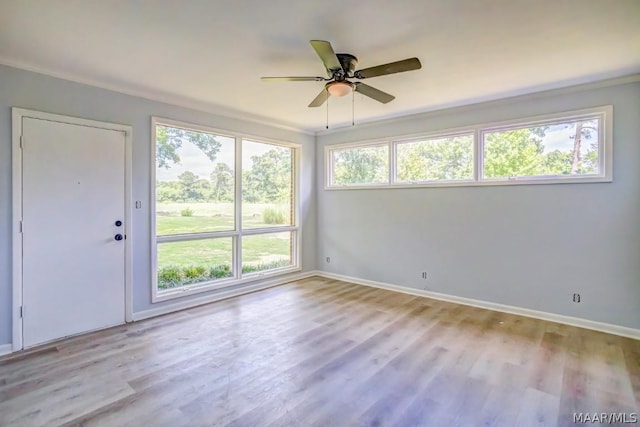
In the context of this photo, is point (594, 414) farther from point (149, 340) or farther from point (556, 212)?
point (149, 340)

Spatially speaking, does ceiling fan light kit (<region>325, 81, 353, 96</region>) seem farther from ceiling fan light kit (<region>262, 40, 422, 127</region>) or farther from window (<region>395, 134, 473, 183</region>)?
window (<region>395, 134, 473, 183</region>)

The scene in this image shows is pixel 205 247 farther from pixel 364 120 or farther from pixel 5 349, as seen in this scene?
pixel 364 120

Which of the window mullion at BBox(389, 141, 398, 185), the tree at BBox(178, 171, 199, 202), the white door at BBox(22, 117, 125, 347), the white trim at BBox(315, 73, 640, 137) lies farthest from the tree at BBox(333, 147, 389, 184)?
the white door at BBox(22, 117, 125, 347)

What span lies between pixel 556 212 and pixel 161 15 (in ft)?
14.2

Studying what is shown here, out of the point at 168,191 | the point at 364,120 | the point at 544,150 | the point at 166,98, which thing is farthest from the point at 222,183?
the point at 544,150

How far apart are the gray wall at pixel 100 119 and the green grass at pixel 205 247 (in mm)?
258

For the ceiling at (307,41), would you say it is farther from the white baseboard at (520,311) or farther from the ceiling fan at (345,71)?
the white baseboard at (520,311)

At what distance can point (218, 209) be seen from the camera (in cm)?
465

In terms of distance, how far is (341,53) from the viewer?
2730 mm

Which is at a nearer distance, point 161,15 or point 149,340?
point 161,15

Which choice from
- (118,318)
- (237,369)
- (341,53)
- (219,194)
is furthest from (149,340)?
(341,53)

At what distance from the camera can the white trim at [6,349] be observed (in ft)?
9.49

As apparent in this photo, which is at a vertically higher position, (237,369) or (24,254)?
(24,254)

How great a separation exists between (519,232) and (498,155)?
3.33ft
